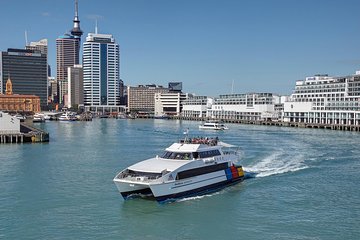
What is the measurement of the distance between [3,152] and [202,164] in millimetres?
30107

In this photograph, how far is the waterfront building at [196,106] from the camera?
172 metres

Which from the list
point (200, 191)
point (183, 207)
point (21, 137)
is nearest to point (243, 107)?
point (21, 137)

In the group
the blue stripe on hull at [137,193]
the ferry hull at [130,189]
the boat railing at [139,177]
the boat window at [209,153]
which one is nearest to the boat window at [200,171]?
the boat window at [209,153]

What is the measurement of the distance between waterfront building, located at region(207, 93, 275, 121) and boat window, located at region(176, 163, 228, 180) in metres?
108

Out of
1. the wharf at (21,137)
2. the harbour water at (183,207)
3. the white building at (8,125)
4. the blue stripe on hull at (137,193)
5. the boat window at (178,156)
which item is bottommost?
the harbour water at (183,207)

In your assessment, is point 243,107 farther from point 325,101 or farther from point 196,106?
point 325,101

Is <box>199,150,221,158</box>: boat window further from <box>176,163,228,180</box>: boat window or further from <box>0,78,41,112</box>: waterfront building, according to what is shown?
<box>0,78,41,112</box>: waterfront building

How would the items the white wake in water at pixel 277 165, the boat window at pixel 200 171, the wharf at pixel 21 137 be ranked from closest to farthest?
the boat window at pixel 200 171 < the white wake in water at pixel 277 165 < the wharf at pixel 21 137

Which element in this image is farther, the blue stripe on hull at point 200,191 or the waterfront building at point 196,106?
the waterfront building at point 196,106

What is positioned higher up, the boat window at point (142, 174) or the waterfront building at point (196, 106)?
the waterfront building at point (196, 106)

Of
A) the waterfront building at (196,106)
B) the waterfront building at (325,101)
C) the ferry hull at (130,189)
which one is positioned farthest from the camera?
the waterfront building at (196,106)

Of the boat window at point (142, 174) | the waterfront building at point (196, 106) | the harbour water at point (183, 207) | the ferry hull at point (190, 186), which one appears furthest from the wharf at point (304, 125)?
the boat window at point (142, 174)

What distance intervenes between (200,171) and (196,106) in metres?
150

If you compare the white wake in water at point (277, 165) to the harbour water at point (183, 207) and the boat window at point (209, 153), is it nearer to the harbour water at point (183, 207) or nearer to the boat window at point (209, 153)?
the harbour water at point (183, 207)
